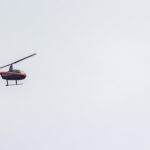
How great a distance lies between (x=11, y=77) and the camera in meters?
70.2

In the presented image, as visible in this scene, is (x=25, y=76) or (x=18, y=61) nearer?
(x=18, y=61)

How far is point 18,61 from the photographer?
66.9 metres

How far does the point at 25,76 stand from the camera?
72688 millimetres

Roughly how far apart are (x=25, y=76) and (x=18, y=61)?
21.7 ft

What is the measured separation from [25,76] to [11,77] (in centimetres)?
366

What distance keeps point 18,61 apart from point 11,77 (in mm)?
5209
